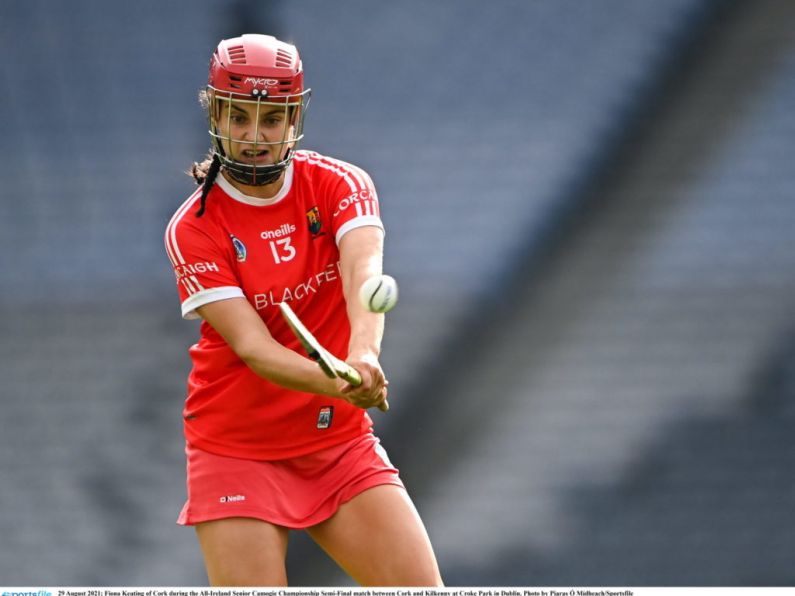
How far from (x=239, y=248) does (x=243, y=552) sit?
741mm

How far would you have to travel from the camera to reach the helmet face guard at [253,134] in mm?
2881

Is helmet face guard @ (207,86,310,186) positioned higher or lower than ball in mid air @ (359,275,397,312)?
higher

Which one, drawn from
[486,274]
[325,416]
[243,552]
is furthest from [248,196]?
[486,274]

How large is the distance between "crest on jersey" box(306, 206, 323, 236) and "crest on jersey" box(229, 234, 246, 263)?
0.58 feet

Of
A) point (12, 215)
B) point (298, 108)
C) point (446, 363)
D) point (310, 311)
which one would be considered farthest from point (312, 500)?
point (12, 215)

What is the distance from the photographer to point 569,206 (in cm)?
450

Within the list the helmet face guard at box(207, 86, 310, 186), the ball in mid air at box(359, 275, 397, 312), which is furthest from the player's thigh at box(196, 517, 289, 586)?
the helmet face guard at box(207, 86, 310, 186)

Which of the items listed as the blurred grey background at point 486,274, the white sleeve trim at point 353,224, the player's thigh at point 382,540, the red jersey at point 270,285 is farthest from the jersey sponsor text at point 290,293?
the blurred grey background at point 486,274

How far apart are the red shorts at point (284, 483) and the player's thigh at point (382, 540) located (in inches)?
1.4

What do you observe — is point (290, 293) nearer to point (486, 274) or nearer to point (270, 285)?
point (270, 285)

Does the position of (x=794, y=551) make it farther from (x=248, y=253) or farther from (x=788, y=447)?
(x=248, y=253)

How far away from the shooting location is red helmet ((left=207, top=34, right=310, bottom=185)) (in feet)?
9.45

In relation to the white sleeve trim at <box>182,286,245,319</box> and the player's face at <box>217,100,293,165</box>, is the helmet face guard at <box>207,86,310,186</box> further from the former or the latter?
the white sleeve trim at <box>182,286,245,319</box>

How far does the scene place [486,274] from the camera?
4.47 metres
